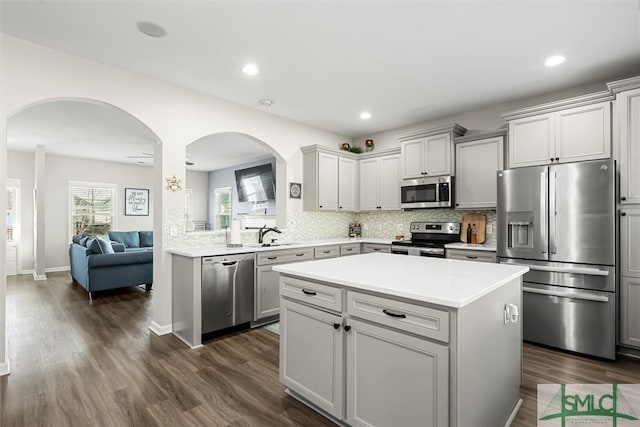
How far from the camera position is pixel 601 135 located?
3098 millimetres

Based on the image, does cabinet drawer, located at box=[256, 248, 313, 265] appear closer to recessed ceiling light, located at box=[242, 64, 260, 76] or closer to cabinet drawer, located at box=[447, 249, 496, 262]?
cabinet drawer, located at box=[447, 249, 496, 262]

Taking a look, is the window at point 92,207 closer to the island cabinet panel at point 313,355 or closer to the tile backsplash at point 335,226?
the tile backsplash at point 335,226

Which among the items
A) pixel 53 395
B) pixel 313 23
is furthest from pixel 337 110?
pixel 53 395

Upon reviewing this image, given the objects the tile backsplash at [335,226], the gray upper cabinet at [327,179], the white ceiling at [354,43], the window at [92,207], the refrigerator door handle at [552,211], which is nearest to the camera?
the white ceiling at [354,43]

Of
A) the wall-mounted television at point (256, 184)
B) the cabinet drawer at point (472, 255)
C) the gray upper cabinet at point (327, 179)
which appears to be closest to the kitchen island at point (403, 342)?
the cabinet drawer at point (472, 255)

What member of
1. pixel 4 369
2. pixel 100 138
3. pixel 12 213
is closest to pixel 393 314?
pixel 4 369

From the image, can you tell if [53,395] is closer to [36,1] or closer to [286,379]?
[286,379]

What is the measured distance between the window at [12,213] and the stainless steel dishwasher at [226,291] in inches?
263

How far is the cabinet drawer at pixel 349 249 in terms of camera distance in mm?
4727

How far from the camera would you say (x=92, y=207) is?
798 centimetres

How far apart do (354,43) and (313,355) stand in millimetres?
2480

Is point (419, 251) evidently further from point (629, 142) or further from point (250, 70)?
point (250, 70)

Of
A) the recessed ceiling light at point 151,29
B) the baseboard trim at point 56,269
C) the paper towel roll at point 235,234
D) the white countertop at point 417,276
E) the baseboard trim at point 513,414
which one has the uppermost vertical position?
the recessed ceiling light at point 151,29

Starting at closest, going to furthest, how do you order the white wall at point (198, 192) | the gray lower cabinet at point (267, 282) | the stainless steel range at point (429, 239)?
the gray lower cabinet at point (267, 282), the stainless steel range at point (429, 239), the white wall at point (198, 192)
